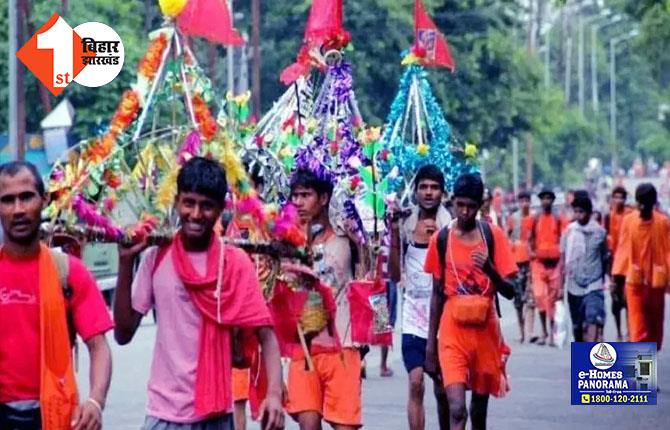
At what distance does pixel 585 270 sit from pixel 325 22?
19.6ft

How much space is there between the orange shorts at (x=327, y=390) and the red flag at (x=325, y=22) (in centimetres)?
362

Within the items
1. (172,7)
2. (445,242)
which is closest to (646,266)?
(445,242)

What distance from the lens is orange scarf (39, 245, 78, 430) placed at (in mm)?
6691

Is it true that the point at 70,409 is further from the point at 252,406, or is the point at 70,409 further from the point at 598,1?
the point at 598,1

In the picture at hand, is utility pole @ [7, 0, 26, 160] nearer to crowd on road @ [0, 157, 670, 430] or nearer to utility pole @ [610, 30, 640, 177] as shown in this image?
crowd on road @ [0, 157, 670, 430]

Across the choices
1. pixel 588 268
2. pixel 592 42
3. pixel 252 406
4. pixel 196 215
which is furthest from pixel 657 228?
pixel 592 42

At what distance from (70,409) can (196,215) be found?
94 centimetres

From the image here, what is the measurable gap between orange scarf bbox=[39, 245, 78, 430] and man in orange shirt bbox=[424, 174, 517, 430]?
180 inches

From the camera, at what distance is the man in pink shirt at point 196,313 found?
7273 millimetres

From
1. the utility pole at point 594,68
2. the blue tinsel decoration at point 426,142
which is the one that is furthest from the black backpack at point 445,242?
the utility pole at point 594,68

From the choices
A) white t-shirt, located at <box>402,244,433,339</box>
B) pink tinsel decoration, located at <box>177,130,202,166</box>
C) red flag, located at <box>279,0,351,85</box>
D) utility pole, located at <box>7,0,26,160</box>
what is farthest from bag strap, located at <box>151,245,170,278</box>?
utility pole, located at <box>7,0,26,160</box>

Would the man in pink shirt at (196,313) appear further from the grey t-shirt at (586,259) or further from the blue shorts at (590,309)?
the grey t-shirt at (586,259)

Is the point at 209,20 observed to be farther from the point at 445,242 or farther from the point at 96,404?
the point at 96,404

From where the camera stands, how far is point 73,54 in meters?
27.1
